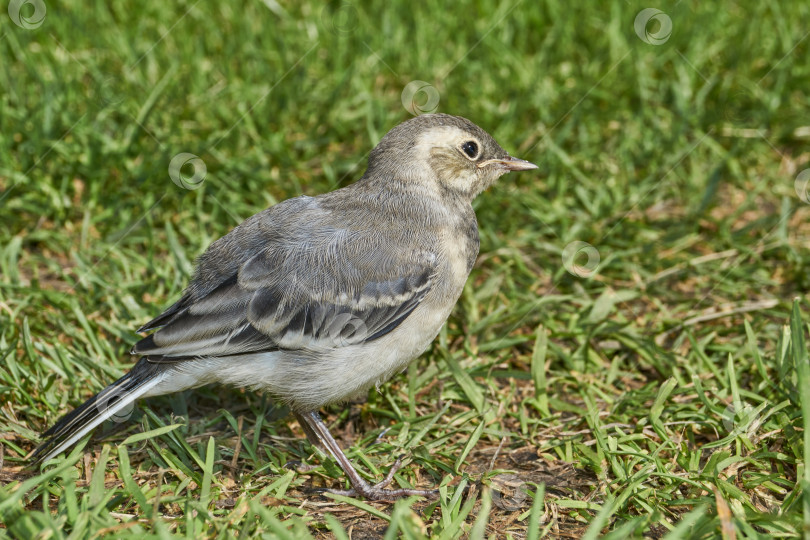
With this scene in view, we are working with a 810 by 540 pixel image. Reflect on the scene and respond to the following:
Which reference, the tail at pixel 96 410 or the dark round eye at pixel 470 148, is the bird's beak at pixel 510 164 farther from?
the tail at pixel 96 410

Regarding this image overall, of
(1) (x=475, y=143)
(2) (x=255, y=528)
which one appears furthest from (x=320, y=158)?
(2) (x=255, y=528)

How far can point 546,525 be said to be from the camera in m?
3.76

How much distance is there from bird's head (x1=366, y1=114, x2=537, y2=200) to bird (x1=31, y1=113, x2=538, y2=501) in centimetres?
25

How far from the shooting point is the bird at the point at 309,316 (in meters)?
4.10

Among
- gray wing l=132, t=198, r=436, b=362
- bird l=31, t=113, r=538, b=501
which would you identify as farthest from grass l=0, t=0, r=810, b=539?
gray wing l=132, t=198, r=436, b=362

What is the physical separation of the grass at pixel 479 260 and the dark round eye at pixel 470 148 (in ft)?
3.38

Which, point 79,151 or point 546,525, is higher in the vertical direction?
point 79,151

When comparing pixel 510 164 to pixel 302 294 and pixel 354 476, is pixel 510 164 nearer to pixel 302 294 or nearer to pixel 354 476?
pixel 302 294

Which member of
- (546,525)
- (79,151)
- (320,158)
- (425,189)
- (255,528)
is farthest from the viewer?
(320,158)

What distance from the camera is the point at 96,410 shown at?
4.00 metres

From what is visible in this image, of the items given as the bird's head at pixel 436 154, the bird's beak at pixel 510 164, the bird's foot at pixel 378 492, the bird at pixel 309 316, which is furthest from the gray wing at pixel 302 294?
the bird's beak at pixel 510 164

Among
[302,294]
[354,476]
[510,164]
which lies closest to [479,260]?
[510,164]

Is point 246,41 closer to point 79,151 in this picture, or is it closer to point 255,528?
point 79,151

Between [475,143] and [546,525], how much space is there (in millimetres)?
2078
